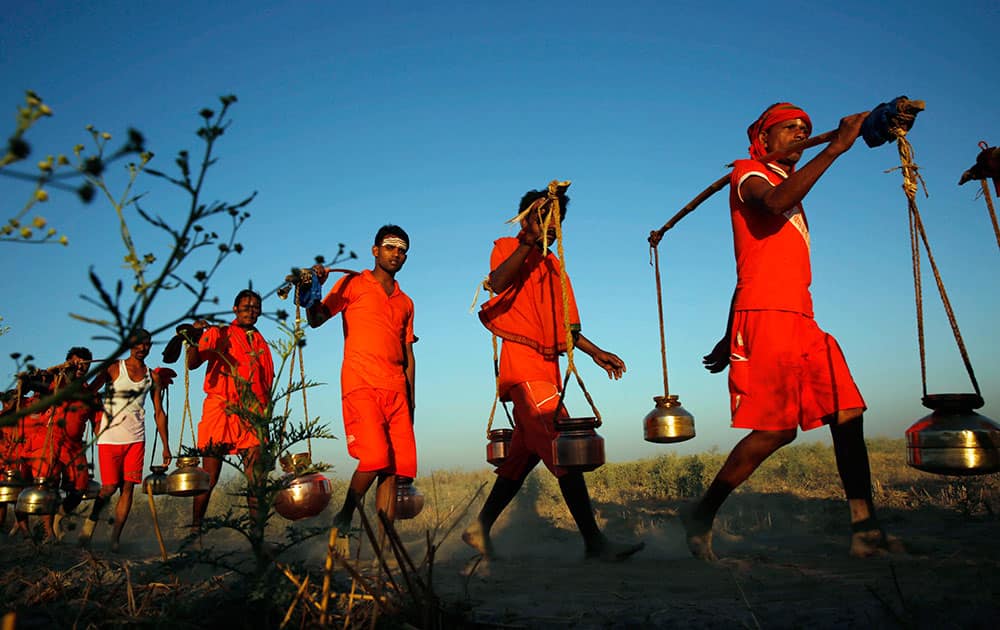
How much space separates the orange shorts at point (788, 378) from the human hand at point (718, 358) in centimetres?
73

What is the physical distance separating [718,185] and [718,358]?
1278mm

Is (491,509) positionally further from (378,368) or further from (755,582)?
(755,582)

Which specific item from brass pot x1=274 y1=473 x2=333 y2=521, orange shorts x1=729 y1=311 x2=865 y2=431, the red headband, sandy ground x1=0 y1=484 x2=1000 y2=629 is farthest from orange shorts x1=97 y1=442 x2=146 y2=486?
the red headband

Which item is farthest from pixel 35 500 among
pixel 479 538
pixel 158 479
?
pixel 479 538

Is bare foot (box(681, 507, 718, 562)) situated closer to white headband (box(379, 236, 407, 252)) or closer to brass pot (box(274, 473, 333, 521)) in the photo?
brass pot (box(274, 473, 333, 521))

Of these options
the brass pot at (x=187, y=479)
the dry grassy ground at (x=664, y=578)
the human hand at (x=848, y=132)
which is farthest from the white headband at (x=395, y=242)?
the human hand at (x=848, y=132)

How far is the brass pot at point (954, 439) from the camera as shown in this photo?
311cm

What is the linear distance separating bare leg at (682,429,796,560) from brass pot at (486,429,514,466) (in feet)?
5.93

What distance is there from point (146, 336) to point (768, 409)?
11.3 feet

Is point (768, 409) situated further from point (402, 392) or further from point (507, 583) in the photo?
point (402, 392)

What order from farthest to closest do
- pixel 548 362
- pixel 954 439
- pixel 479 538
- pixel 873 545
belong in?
pixel 479 538 < pixel 548 362 < pixel 873 545 < pixel 954 439

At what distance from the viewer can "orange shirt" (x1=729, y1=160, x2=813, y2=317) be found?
4285 mm

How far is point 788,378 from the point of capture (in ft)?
13.6

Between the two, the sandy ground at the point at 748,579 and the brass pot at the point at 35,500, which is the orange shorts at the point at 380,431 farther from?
the brass pot at the point at 35,500
